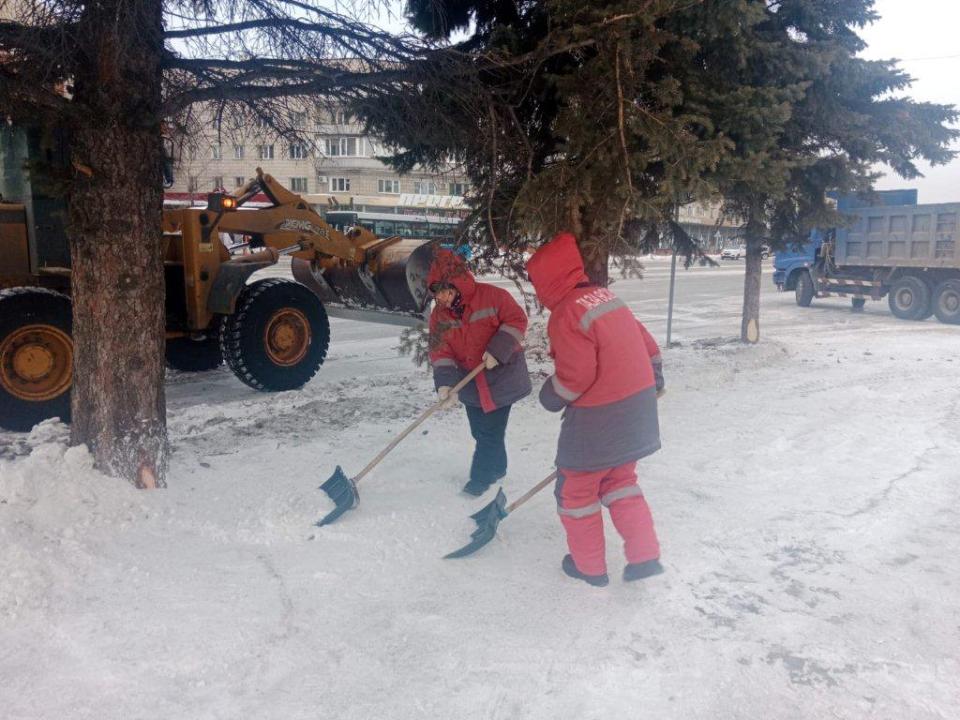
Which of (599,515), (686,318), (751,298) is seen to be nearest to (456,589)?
(599,515)

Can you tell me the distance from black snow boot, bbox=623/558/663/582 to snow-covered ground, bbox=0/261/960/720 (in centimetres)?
8

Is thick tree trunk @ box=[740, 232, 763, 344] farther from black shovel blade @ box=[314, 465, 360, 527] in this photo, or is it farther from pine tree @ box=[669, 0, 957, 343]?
black shovel blade @ box=[314, 465, 360, 527]

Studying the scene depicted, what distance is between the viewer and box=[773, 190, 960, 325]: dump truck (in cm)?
1484

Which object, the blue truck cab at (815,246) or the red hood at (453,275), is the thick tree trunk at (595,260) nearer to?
the red hood at (453,275)

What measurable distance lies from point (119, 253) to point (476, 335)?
2103 mm

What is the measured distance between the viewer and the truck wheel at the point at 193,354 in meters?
8.58

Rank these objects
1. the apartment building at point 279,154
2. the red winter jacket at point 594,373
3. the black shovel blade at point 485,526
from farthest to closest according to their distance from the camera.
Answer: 1. the apartment building at point 279,154
2. the black shovel blade at point 485,526
3. the red winter jacket at point 594,373

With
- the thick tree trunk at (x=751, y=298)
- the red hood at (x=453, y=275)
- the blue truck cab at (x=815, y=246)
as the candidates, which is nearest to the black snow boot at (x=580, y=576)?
the red hood at (x=453, y=275)

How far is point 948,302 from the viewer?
1473 centimetres

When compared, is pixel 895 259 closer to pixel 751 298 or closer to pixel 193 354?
pixel 751 298

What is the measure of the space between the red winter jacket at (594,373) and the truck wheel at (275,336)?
458cm

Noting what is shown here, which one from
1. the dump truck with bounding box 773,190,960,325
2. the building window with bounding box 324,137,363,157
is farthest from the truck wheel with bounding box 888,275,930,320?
the building window with bounding box 324,137,363,157

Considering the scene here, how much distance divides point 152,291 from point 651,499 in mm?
3220

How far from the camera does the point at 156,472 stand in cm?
469
